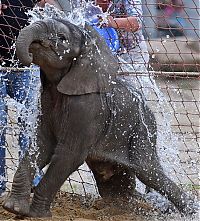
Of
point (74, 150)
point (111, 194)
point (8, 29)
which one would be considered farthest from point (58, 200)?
point (8, 29)

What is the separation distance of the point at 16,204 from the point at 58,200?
0.73 m

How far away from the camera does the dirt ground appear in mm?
3836

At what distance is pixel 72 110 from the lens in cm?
350

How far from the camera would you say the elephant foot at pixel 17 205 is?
346 cm

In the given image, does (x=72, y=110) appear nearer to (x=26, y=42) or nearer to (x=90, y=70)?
(x=90, y=70)

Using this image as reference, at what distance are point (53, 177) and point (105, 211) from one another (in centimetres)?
53

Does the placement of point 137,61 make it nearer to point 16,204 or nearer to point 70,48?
point 70,48

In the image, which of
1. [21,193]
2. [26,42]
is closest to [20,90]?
[21,193]

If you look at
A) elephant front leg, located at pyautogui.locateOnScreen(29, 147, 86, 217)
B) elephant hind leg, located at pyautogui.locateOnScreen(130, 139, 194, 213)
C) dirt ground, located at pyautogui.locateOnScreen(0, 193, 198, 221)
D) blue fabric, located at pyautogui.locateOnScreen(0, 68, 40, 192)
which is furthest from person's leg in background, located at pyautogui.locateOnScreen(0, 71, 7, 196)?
elephant hind leg, located at pyautogui.locateOnScreen(130, 139, 194, 213)

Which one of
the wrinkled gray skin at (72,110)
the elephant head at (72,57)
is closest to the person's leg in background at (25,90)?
the wrinkled gray skin at (72,110)

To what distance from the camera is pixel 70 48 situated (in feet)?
11.4

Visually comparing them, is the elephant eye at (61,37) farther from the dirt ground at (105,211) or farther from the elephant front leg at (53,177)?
the dirt ground at (105,211)

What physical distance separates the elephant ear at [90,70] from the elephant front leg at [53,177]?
302 mm

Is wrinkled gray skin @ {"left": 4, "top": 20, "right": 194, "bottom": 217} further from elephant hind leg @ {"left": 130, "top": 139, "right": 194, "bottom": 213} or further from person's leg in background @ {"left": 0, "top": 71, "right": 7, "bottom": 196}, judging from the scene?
person's leg in background @ {"left": 0, "top": 71, "right": 7, "bottom": 196}
